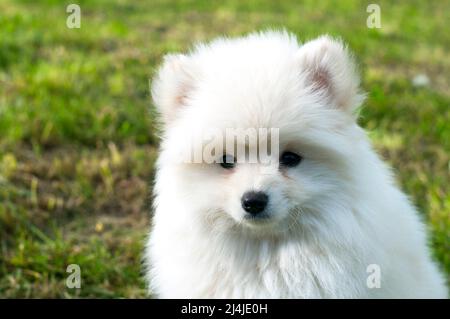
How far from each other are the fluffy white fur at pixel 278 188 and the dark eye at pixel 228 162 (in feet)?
0.07

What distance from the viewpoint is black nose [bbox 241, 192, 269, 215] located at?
3008 millimetres

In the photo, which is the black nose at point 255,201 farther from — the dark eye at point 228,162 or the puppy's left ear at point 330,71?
the puppy's left ear at point 330,71

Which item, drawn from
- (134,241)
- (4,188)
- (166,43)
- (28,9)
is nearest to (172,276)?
(134,241)

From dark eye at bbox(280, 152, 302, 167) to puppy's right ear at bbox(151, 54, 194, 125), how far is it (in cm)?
56

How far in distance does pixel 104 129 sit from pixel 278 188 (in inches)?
132

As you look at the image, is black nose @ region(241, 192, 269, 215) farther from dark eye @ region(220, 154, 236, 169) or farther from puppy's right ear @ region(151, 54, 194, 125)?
puppy's right ear @ region(151, 54, 194, 125)

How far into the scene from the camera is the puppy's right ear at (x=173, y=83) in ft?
11.1

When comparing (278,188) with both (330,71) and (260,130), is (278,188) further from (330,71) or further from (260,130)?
(330,71)

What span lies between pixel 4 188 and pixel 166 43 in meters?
3.96

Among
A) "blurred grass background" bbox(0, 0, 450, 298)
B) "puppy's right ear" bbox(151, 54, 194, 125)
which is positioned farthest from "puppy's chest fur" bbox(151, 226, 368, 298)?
"blurred grass background" bbox(0, 0, 450, 298)

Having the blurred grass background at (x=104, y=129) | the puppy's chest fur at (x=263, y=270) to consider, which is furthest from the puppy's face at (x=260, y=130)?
the blurred grass background at (x=104, y=129)

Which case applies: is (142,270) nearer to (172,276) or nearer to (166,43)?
(172,276)

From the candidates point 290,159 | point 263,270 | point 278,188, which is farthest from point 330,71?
point 263,270

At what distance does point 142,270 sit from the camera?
14.8 ft
